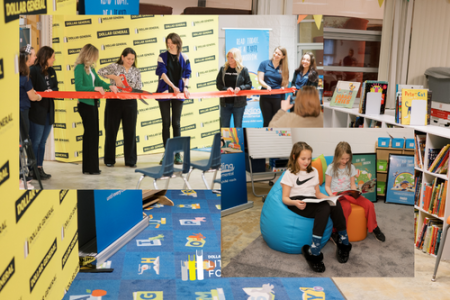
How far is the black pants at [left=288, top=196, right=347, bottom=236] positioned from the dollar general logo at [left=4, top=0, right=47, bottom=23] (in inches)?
79.8

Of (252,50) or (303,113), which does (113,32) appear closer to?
(252,50)

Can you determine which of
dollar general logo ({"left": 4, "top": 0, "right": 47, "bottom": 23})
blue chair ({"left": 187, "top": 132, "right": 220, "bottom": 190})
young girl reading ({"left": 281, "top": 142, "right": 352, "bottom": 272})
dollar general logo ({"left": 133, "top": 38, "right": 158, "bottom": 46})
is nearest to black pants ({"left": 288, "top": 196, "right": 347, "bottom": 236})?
young girl reading ({"left": 281, "top": 142, "right": 352, "bottom": 272})

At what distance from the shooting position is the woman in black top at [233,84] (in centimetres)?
250

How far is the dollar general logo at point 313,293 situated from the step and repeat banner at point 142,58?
136cm

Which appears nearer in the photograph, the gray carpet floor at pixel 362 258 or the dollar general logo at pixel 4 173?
the dollar general logo at pixel 4 173

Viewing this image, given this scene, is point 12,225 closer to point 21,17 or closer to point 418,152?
point 21,17

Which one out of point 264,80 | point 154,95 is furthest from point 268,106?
point 154,95

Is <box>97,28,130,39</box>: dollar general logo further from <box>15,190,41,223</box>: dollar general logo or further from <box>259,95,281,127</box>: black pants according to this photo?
<box>15,190,41,223</box>: dollar general logo

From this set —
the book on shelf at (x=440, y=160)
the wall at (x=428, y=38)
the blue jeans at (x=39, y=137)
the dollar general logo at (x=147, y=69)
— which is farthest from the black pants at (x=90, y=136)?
the wall at (x=428, y=38)

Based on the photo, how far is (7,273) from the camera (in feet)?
7.48

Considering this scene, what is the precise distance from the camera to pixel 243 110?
2596 mm

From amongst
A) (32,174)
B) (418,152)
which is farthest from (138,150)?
(418,152)

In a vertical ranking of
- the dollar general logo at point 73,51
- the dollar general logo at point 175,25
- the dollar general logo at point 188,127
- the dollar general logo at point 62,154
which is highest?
the dollar general logo at point 175,25

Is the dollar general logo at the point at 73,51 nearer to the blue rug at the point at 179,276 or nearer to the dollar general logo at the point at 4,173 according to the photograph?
the dollar general logo at the point at 4,173
